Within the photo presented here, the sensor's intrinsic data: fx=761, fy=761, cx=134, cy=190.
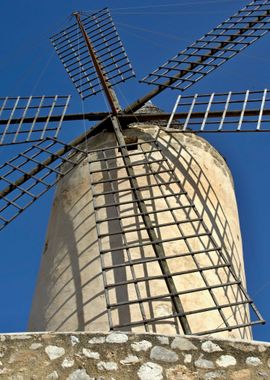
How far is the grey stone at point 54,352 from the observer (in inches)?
119

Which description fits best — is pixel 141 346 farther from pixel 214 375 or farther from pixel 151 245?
pixel 151 245

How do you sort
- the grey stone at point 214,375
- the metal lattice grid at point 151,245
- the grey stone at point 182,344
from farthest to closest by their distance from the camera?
the metal lattice grid at point 151,245 → the grey stone at point 182,344 → the grey stone at point 214,375

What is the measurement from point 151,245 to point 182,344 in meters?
2.03

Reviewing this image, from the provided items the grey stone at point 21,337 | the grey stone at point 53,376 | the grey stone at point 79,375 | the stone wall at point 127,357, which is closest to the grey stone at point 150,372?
the stone wall at point 127,357

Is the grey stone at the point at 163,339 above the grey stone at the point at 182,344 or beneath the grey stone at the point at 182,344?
above

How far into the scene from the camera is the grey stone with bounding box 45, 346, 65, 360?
9.92 feet

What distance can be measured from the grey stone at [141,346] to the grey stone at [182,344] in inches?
3.8

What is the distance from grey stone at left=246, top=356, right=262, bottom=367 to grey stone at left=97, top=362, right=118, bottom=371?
20.4 inches

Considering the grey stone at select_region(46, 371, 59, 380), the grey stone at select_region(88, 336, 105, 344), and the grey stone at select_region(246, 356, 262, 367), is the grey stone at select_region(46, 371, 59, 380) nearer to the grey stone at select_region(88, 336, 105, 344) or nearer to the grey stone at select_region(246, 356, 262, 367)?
the grey stone at select_region(88, 336, 105, 344)

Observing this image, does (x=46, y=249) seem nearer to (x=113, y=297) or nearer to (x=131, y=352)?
(x=113, y=297)

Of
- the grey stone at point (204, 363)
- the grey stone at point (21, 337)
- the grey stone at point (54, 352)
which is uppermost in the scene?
the grey stone at point (21, 337)

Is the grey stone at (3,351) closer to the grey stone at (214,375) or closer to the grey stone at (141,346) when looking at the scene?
the grey stone at (141,346)

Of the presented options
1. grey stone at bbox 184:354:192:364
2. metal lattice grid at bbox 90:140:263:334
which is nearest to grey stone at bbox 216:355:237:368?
grey stone at bbox 184:354:192:364

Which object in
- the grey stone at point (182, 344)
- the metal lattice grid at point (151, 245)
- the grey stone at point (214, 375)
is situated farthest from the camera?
the metal lattice grid at point (151, 245)
